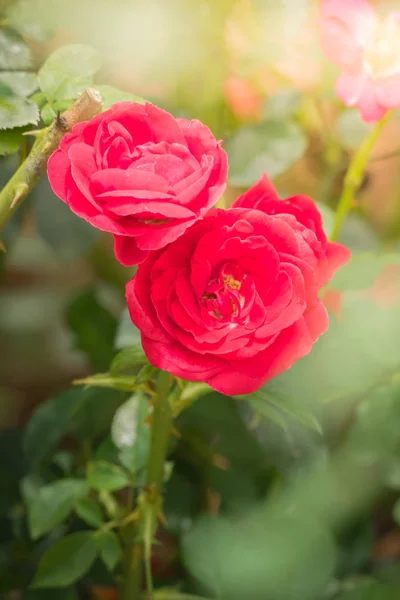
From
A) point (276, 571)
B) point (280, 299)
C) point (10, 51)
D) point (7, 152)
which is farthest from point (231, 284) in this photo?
point (276, 571)

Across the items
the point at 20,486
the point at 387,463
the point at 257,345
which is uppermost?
the point at 257,345

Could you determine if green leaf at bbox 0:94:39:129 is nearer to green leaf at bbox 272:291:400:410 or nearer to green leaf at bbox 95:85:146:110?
green leaf at bbox 95:85:146:110

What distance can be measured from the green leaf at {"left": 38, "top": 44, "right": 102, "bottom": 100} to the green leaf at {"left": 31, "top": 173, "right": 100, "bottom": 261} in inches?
10.8

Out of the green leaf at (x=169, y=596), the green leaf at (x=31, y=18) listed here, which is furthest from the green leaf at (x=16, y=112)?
the green leaf at (x=169, y=596)

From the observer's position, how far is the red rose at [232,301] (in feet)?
1.37

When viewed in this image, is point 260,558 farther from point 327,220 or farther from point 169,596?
point 327,220

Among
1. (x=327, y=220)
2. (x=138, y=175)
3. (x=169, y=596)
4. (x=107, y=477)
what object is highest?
(x=138, y=175)

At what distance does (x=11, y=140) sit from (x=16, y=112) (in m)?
0.02

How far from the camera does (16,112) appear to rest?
50 centimetres

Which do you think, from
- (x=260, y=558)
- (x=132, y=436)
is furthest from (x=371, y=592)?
(x=132, y=436)

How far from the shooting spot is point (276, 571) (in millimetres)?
779

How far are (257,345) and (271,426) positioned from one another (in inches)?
11.8

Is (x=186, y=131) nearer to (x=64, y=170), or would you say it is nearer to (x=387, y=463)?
(x=64, y=170)

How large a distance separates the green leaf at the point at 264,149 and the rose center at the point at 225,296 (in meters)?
0.31
